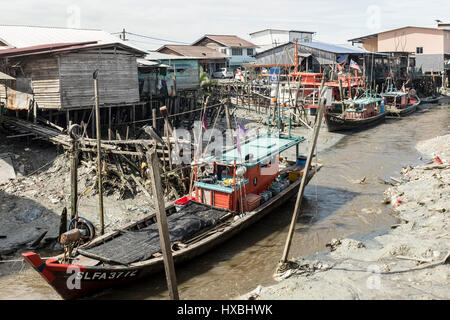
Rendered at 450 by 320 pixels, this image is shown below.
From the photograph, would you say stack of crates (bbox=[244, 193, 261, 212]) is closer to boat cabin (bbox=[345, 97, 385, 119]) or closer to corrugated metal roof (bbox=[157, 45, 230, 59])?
boat cabin (bbox=[345, 97, 385, 119])

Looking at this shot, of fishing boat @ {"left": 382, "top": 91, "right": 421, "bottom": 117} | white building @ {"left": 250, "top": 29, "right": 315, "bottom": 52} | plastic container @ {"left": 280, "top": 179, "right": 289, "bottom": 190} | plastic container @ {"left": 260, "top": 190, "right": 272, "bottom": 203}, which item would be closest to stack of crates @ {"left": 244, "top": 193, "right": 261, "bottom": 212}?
plastic container @ {"left": 260, "top": 190, "right": 272, "bottom": 203}

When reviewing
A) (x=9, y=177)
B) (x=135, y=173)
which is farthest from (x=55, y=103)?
(x=135, y=173)

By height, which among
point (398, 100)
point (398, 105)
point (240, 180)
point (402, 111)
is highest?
point (398, 100)

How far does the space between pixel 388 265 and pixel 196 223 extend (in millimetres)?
5041

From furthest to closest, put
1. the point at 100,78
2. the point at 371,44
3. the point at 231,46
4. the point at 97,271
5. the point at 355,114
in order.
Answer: the point at 371,44
the point at 231,46
the point at 355,114
the point at 100,78
the point at 97,271

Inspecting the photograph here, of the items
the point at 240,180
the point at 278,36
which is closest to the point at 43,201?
the point at 240,180

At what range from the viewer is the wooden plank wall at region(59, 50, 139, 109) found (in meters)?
18.8

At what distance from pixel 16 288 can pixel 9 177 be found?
6.45 metres

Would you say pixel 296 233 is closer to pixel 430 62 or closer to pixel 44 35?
pixel 44 35

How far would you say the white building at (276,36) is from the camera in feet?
190

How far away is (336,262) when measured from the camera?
10180 mm

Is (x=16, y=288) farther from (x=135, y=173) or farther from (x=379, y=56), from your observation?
(x=379, y=56)

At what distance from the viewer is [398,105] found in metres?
37.4

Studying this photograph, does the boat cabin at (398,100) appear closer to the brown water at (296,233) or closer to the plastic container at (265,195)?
the brown water at (296,233)
